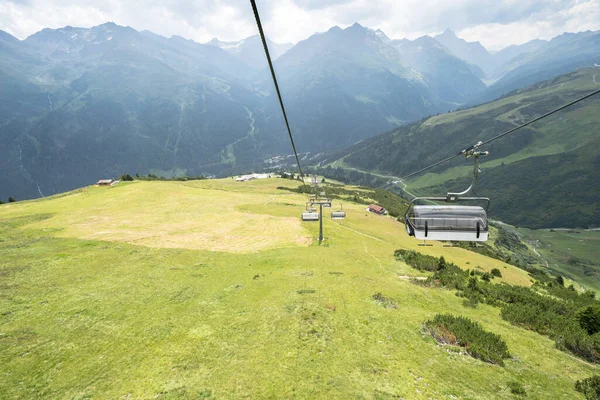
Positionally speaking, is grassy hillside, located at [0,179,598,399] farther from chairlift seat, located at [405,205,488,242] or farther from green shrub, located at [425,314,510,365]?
chairlift seat, located at [405,205,488,242]

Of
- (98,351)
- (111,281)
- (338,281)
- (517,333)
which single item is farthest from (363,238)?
(98,351)

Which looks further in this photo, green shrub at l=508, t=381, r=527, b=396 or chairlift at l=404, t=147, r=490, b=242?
chairlift at l=404, t=147, r=490, b=242

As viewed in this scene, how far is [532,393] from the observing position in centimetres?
1677

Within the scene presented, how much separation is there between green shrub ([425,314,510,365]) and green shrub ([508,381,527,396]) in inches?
90.2

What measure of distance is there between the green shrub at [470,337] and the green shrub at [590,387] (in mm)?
3800

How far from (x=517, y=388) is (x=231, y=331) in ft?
62.3

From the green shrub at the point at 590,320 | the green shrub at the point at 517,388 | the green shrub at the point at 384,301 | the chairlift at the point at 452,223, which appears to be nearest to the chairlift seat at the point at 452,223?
the chairlift at the point at 452,223

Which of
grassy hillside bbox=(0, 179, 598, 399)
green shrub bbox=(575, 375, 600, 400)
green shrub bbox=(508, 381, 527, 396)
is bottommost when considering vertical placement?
green shrub bbox=(575, 375, 600, 400)

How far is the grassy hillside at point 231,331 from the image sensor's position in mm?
15938

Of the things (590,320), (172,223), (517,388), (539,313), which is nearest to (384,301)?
(517,388)

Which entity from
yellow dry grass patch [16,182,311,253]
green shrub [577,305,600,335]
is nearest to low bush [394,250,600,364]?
green shrub [577,305,600,335]

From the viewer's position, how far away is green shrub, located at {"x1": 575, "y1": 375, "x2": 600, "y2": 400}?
17.0 meters

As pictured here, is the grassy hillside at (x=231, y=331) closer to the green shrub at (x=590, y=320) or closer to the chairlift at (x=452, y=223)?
the green shrub at (x=590, y=320)

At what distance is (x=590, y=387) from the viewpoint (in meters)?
17.5
